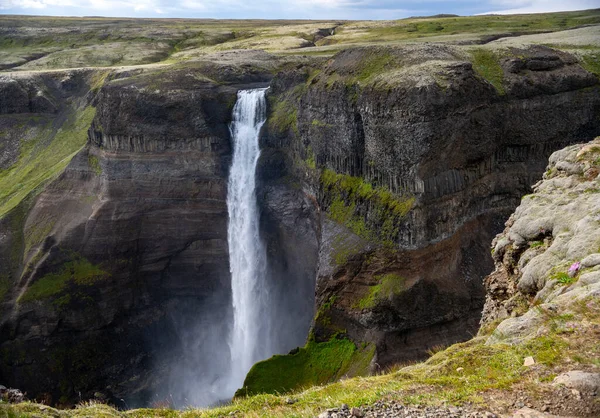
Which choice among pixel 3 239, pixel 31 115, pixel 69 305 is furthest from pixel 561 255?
pixel 31 115

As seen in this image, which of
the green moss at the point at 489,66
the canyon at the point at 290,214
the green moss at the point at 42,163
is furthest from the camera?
the green moss at the point at 42,163

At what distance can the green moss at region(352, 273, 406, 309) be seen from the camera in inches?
1750

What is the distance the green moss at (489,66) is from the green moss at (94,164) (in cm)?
4403

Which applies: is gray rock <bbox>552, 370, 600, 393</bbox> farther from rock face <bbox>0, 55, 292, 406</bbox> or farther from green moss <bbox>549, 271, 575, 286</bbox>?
rock face <bbox>0, 55, 292, 406</bbox>

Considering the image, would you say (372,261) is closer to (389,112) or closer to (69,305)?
(389,112)

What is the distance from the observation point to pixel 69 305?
198 ft

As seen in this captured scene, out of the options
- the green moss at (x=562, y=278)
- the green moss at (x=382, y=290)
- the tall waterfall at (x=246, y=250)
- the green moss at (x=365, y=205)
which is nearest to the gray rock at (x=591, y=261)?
the green moss at (x=562, y=278)

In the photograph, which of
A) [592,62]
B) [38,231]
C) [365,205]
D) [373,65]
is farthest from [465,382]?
[38,231]

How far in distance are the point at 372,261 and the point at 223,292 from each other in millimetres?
23587

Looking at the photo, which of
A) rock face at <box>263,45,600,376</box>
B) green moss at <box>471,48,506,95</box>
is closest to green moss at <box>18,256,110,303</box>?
rock face at <box>263,45,600,376</box>

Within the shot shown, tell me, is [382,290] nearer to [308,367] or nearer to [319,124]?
[308,367]

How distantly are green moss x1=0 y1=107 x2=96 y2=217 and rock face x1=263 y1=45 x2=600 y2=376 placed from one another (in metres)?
40.0

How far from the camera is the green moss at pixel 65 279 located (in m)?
60.0

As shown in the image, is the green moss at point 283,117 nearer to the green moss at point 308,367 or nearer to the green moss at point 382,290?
the green moss at point 382,290
